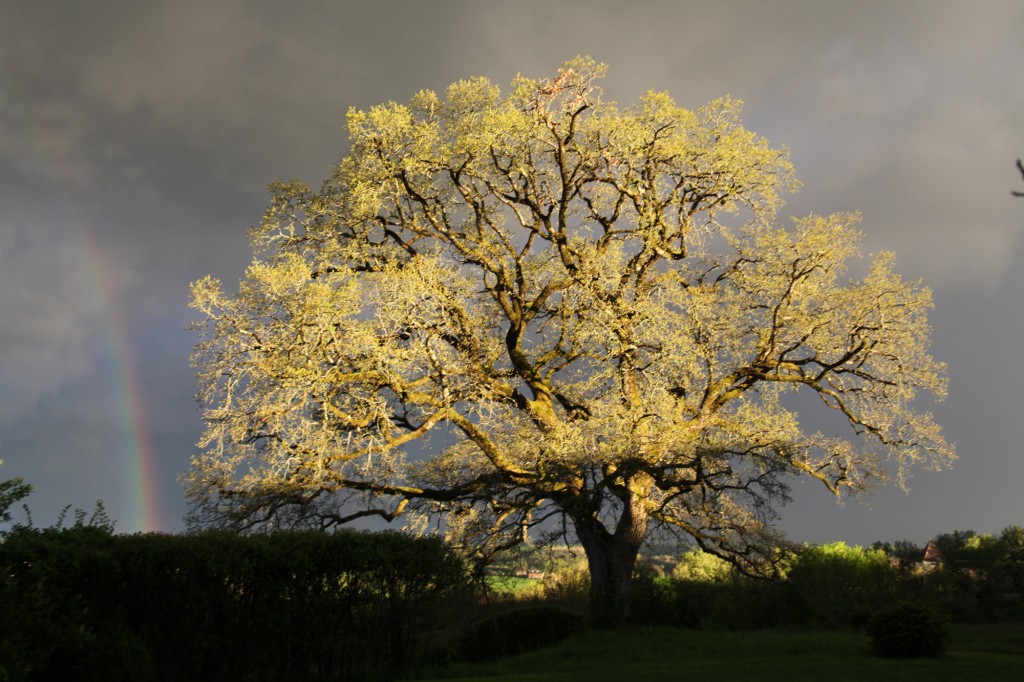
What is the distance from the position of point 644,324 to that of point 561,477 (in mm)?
5235

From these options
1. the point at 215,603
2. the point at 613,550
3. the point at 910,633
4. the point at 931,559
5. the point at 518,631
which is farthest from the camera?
the point at 931,559

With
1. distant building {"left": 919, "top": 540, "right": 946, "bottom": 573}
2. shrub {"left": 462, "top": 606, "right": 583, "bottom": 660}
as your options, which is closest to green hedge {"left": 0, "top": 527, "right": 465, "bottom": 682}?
shrub {"left": 462, "top": 606, "right": 583, "bottom": 660}

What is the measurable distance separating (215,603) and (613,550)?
46.6ft

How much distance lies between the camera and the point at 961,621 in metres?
25.2

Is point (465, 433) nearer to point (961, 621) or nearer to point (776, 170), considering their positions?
point (776, 170)

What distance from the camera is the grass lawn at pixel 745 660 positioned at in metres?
15.1

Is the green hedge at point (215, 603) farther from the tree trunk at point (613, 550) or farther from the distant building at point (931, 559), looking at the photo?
the distant building at point (931, 559)

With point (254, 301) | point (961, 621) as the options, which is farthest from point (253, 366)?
point (961, 621)

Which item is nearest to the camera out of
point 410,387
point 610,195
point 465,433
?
point 410,387

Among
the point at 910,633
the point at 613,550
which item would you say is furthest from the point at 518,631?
the point at 910,633

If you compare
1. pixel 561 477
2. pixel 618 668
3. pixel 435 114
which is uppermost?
pixel 435 114

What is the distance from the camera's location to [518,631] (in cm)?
2478

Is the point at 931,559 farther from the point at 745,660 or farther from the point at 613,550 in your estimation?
the point at 745,660

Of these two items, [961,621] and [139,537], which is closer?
[139,537]
